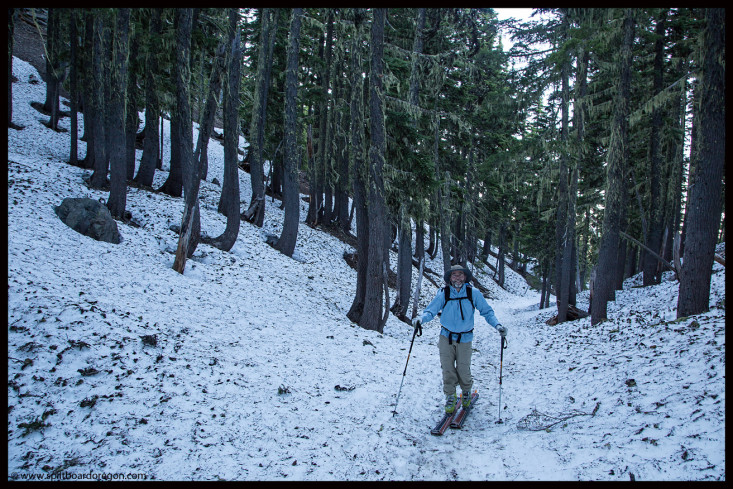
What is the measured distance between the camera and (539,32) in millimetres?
15867

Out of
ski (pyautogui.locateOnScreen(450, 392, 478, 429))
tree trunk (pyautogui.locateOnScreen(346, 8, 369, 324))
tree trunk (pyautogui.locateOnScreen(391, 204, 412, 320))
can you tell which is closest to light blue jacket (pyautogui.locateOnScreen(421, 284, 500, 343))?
ski (pyautogui.locateOnScreen(450, 392, 478, 429))

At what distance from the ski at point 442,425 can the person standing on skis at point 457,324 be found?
0.20m

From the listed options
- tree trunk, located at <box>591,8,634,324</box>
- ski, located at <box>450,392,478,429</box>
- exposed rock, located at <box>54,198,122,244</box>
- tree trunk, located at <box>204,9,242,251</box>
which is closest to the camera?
ski, located at <box>450,392,478,429</box>

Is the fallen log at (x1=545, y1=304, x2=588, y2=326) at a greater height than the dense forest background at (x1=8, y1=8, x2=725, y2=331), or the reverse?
the dense forest background at (x1=8, y1=8, x2=725, y2=331)

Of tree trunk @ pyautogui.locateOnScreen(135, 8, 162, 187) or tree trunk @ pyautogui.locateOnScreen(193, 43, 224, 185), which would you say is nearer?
tree trunk @ pyautogui.locateOnScreen(193, 43, 224, 185)

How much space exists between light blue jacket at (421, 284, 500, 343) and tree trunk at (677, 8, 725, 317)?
4.84m

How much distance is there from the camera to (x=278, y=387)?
19.8 feet

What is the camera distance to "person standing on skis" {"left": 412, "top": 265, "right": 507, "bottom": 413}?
583cm

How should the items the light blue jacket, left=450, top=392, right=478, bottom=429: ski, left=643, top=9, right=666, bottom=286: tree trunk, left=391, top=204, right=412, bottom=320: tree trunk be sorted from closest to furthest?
left=450, top=392, right=478, bottom=429: ski → the light blue jacket → left=391, top=204, right=412, bottom=320: tree trunk → left=643, top=9, right=666, bottom=286: tree trunk

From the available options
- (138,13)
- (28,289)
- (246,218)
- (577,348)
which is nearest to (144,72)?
(138,13)

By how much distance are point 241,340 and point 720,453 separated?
23.3 feet

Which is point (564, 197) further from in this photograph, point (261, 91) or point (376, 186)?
point (261, 91)

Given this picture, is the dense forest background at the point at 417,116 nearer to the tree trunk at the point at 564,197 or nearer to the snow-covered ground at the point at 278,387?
the tree trunk at the point at 564,197

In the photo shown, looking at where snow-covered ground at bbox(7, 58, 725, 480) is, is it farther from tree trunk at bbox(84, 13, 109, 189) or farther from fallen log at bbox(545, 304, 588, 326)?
fallen log at bbox(545, 304, 588, 326)
